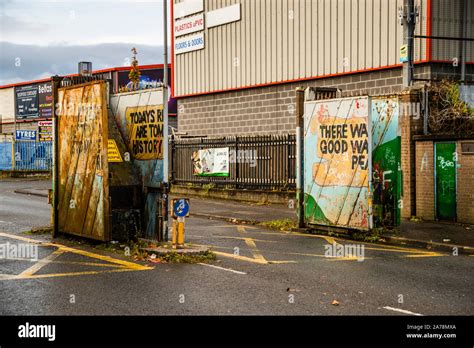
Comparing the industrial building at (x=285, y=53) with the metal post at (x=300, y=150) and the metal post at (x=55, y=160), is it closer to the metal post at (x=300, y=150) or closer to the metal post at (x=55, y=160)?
the metal post at (x=300, y=150)

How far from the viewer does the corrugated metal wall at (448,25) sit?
65.0 feet

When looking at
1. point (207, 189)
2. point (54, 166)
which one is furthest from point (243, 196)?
point (54, 166)

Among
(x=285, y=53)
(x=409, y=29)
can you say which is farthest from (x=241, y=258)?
(x=285, y=53)

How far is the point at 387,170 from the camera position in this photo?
14602 millimetres

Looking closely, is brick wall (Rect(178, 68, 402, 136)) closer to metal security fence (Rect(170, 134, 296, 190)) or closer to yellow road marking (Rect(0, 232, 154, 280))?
metal security fence (Rect(170, 134, 296, 190))

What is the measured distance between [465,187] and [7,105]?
5624 cm

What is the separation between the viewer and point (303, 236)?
14016 millimetres

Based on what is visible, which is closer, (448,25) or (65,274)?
(65,274)

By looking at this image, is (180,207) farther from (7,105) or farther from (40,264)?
(7,105)

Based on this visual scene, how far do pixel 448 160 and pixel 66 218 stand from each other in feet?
31.1

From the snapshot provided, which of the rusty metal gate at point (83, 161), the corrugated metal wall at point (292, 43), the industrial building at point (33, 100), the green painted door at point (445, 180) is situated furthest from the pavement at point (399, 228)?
the industrial building at point (33, 100)

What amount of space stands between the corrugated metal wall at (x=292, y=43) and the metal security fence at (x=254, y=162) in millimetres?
3558
